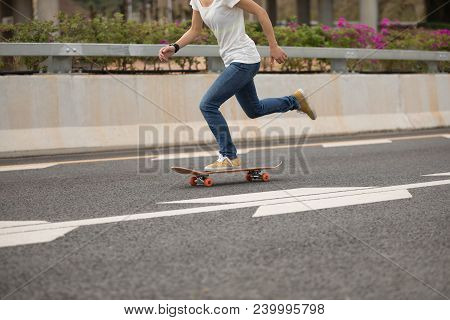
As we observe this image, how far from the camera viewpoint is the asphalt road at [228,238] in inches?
155

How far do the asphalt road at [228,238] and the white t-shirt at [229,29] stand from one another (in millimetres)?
1230

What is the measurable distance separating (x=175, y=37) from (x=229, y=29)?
20.9ft

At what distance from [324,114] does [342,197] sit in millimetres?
6727

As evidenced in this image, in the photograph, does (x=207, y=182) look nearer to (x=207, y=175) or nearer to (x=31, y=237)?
(x=207, y=175)

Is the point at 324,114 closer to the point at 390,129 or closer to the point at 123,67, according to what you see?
the point at 390,129

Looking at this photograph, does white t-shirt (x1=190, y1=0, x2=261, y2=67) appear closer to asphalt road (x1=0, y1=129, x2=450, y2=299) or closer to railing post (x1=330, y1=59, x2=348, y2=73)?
asphalt road (x1=0, y1=129, x2=450, y2=299)

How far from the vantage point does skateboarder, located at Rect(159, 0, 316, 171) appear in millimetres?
7719

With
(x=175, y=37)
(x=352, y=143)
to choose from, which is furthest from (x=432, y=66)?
(x=175, y=37)

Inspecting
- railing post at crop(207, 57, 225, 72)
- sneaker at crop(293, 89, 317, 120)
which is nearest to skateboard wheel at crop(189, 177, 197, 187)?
sneaker at crop(293, 89, 317, 120)

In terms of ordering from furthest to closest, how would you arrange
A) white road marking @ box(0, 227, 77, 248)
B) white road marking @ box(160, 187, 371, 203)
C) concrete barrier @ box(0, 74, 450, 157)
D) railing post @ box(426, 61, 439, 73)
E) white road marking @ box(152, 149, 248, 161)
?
railing post @ box(426, 61, 439, 73) → concrete barrier @ box(0, 74, 450, 157) → white road marking @ box(152, 149, 248, 161) → white road marking @ box(160, 187, 371, 203) → white road marking @ box(0, 227, 77, 248)

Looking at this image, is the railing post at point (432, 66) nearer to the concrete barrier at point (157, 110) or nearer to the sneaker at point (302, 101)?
the concrete barrier at point (157, 110)

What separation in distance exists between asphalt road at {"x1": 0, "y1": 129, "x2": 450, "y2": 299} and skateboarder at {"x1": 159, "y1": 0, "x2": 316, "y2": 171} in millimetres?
515

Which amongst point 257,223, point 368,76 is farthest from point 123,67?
point 257,223

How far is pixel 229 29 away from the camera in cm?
777
